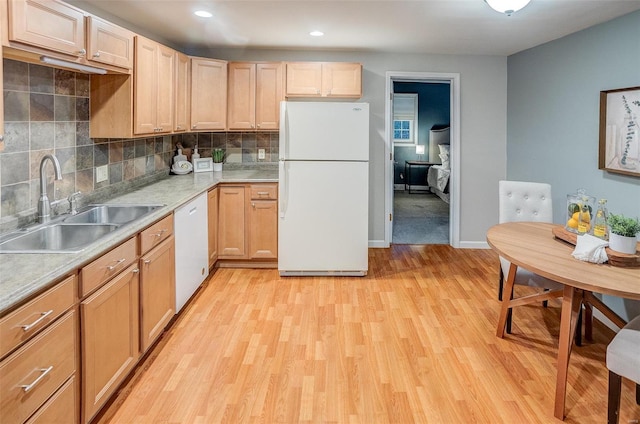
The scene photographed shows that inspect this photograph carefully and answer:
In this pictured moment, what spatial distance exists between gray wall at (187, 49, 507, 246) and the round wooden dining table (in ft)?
8.69

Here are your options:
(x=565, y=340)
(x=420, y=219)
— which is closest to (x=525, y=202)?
(x=565, y=340)

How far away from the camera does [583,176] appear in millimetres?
3873

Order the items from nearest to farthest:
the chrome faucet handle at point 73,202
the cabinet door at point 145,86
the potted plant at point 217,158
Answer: the chrome faucet handle at point 73,202 → the cabinet door at point 145,86 → the potted plant at point 217,158

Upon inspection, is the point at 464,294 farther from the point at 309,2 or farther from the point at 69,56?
the point at 69,56

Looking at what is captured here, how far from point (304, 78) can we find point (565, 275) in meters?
3.39

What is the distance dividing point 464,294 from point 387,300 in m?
0.69

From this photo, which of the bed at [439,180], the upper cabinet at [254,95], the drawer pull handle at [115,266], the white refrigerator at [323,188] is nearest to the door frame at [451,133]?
the white refrigerator at [323,188]

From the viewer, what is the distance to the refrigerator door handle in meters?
4.25

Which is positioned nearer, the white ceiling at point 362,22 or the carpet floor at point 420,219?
the white ceiling at point 362,22

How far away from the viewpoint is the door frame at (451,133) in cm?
531

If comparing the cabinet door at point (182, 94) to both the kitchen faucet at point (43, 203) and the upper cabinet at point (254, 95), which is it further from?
the kitchen faucet at point (43, 203)

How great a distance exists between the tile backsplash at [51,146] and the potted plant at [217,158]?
1.12 metres

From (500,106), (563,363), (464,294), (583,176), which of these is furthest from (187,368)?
(500,106)

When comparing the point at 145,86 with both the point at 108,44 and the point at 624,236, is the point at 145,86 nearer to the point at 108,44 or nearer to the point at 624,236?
the point at 108,44
